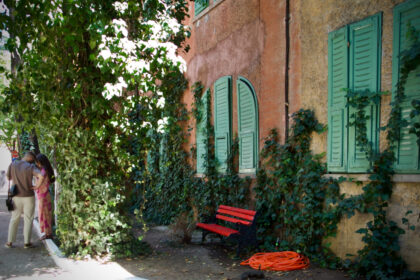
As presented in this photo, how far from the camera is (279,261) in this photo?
5.77m

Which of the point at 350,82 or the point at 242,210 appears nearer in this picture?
the point at 350,82

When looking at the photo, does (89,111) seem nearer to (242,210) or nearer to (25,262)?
(25,262)

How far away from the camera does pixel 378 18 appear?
5.04 m

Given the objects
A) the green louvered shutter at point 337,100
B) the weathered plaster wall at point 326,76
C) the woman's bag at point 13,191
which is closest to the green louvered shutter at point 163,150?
the woman's bag at point 13,191

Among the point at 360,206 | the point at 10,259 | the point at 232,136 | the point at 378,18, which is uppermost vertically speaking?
the point at 378,18

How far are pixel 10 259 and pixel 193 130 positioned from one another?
5.02m

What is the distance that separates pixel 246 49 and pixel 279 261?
13.6 ft

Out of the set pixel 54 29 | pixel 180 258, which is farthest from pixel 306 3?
pixel 180 258

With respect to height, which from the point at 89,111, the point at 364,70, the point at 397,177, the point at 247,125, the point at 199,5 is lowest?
the point at 397,177

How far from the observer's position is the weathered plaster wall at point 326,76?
15.4 feet

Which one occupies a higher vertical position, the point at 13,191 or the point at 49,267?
the point at 13,191

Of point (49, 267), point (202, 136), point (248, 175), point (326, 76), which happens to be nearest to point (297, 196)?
point (248, 175)

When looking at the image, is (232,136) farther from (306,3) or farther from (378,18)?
(378,18)

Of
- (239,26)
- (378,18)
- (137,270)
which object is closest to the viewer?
(378,18)
